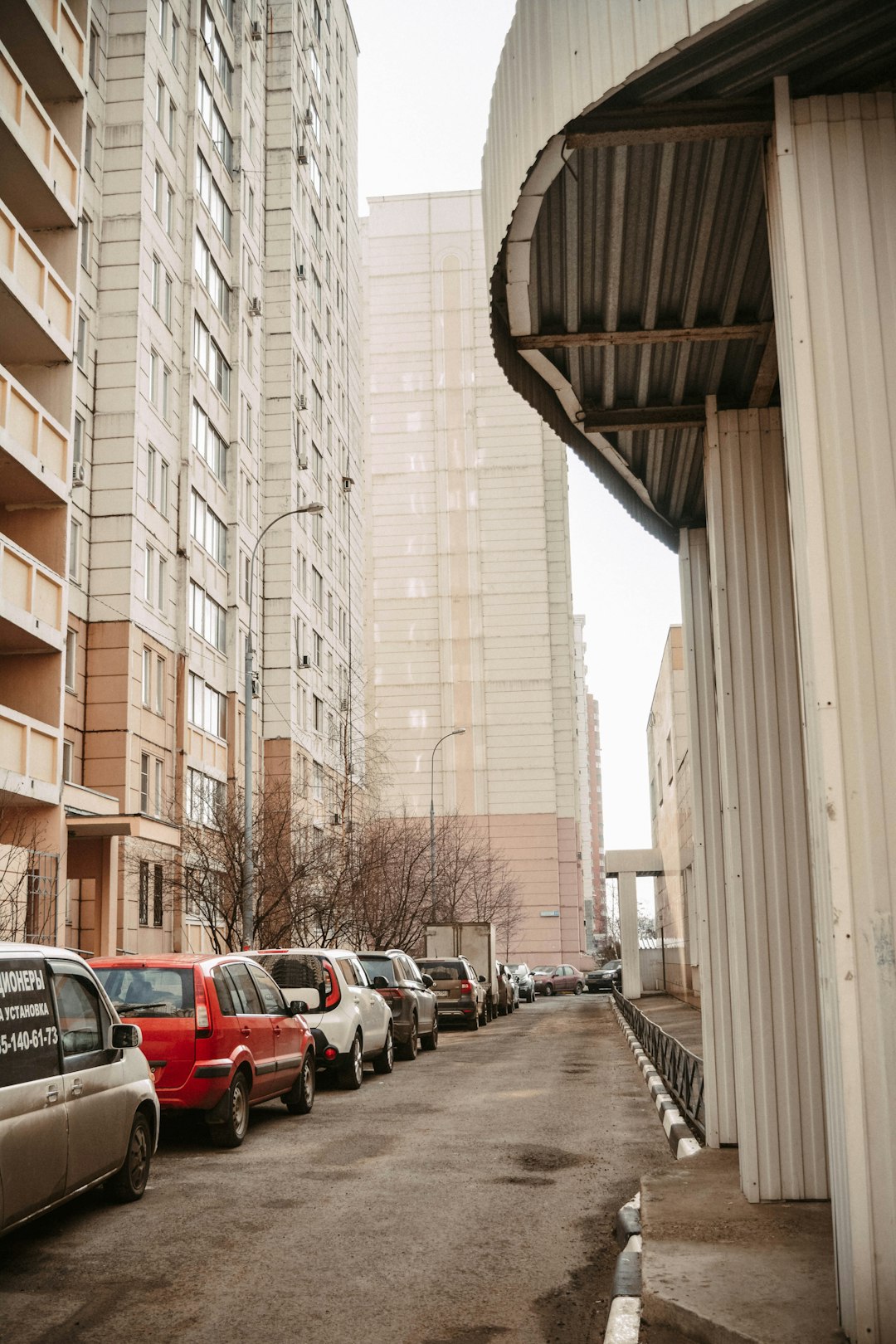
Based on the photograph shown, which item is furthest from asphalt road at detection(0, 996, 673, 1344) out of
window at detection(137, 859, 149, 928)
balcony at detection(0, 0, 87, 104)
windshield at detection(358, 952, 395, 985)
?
balcony at detection(0, 0, 87, 104)

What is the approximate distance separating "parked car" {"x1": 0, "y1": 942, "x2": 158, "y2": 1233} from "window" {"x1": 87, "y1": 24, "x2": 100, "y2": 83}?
31.5 meters

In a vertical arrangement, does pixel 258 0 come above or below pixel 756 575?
above

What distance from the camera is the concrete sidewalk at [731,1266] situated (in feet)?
17.0

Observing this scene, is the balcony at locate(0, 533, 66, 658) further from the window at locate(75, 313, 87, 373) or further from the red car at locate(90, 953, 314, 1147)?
the window at locate(75, 313, 87, 373)

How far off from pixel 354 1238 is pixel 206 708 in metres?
30.6

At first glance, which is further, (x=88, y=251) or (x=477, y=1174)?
(x=88, y=251)

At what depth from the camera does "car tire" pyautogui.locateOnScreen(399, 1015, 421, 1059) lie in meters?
21.5

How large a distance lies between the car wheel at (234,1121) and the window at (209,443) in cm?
2828

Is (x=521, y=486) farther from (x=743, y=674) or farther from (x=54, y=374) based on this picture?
(x=743, y=674)

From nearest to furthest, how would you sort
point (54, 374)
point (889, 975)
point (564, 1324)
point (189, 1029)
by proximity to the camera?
point (889, 975) → point (564, 1324) → point (189, 1029) → point (54, 374)

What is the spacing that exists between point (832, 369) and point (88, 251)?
1202 inches

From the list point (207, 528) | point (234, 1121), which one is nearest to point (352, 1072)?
point (234, 1121)

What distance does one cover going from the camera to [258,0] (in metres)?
50.9

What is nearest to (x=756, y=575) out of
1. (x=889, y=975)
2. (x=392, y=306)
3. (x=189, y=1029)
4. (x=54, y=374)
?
(x=889, y=975)
